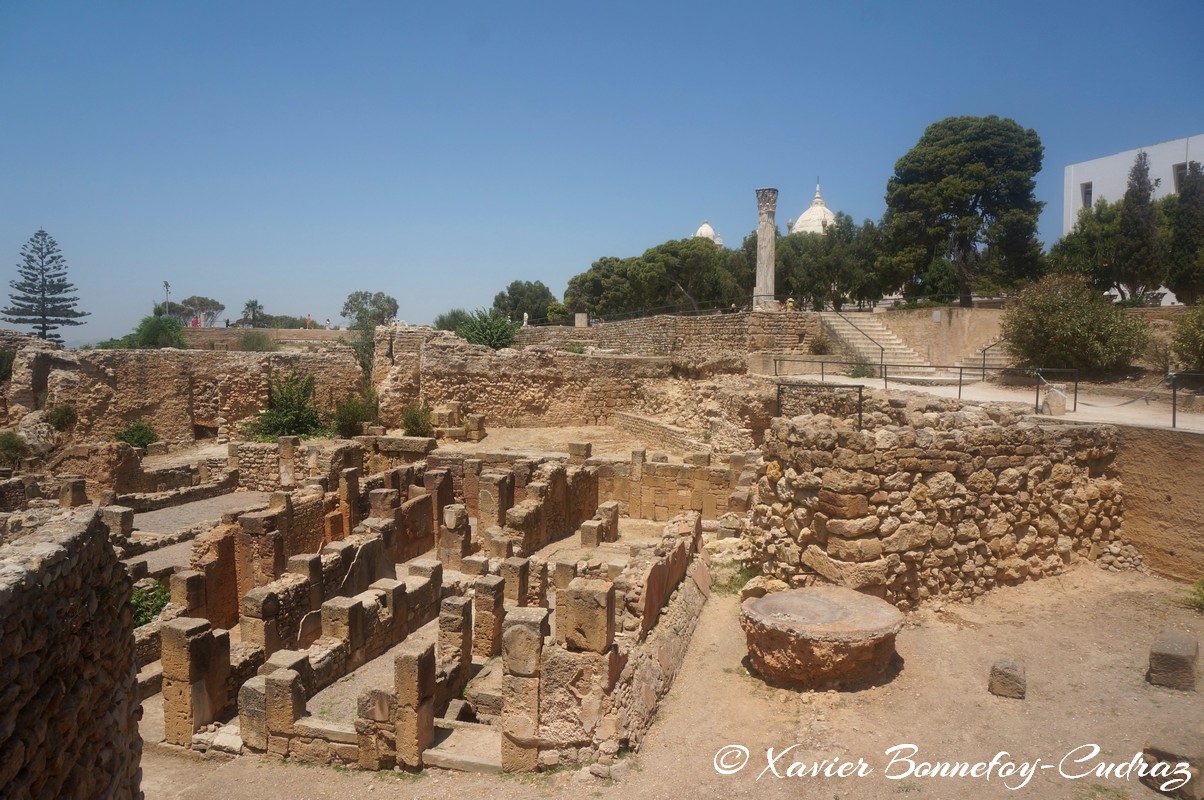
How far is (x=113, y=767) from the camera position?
13.8ft

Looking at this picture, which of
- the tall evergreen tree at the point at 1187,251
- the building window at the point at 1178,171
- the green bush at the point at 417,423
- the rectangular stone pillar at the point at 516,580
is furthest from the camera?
the building window at the point at 1178,171

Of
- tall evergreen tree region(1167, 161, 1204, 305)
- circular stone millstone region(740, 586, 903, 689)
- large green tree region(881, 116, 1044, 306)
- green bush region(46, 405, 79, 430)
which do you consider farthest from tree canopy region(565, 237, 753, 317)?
circular stone millstone region(740, 586, 903, 689)

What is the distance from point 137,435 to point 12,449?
301 centimetres

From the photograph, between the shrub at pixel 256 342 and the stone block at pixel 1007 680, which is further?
the shrub at pixel 256 342

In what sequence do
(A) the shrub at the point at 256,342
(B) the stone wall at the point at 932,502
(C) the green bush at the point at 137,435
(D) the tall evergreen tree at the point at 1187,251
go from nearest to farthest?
(B) the stone wall at the point at 932,502 < (C) the green bush at the point at 137,435 < (D) the tall evergreen tree at the point at 1187,251 < (A) the shrub at the point at 256,342

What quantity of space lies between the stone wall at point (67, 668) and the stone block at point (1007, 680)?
6236mm

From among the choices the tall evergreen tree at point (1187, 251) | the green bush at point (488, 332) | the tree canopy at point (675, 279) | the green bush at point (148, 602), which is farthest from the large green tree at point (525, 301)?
the green bush at point (148, 602)

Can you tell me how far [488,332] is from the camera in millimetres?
27906

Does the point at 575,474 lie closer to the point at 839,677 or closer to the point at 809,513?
the point at 809,513

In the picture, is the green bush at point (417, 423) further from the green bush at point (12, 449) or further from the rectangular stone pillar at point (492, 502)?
the green bush at point (12, 449)

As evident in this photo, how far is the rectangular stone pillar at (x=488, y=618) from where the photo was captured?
9078 millimetres

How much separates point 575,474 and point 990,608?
28.0ft

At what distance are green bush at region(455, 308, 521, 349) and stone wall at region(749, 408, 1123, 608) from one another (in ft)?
66.3

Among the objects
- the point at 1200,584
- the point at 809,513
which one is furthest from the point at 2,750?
the point at 1200,584
